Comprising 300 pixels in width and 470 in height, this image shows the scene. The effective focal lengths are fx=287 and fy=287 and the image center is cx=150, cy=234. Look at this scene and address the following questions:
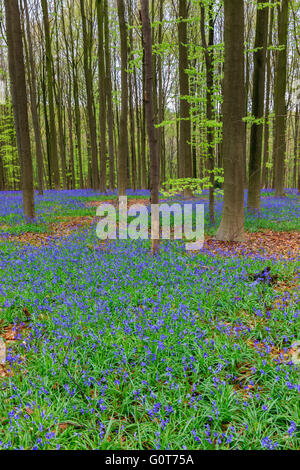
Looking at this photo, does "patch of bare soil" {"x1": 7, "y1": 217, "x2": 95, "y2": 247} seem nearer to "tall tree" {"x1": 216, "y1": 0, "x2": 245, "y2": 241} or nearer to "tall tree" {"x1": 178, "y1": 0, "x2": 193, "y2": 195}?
"tall tree" {"x1": 216, "y1": 0, "x2": 245, "y2": 241}

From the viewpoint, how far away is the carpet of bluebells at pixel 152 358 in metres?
2.48

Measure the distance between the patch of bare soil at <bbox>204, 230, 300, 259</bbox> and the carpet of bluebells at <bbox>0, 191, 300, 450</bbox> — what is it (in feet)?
2.68

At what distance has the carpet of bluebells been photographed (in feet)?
8.14

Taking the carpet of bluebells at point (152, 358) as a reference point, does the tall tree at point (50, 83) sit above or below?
above

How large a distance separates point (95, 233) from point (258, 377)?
25.4 feet

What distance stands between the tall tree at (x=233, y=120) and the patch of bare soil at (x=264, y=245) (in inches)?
15.9

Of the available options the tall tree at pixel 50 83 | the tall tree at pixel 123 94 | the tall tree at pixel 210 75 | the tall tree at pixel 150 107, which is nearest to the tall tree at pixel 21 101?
the tall tree at pixel 123 94

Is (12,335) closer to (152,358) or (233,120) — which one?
(152,358)

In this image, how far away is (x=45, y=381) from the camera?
303cm

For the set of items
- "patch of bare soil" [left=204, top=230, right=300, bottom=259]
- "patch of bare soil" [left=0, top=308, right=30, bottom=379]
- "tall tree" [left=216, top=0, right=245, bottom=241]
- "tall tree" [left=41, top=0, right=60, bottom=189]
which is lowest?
"patch of bare soil" [left=0, top=308, right=30, bottom=379]

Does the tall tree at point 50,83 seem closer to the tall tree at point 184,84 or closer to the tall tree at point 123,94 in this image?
the tall tree at point 123,94

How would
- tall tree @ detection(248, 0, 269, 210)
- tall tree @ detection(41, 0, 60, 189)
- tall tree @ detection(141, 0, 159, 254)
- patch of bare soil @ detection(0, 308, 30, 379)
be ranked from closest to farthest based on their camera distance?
1. patch of bare soil @ detection(0, 308, 30, 379)
2. tall tree @ detection(141, 0, 159, 254)
3. tall tree @ detection(248, 0, 269, 210)
4. tall tree @ detection(41, 0, 60, 189)

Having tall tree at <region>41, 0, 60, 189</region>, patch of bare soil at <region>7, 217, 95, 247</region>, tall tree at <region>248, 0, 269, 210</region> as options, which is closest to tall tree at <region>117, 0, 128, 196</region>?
patch of bare soil at <region>7, 217, 95, 247</region>

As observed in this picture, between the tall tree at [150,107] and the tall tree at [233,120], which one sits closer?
the tall tree at [150,107]
